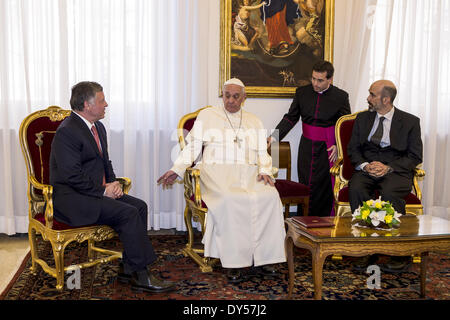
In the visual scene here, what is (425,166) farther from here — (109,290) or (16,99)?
(16,99)

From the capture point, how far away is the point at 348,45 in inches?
220

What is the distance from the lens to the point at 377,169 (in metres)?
4.27

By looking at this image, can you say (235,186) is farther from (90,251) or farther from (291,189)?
(90,251)

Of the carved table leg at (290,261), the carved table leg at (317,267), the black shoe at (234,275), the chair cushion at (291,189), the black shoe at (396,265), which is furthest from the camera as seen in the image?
the chair cushion at (291,189)

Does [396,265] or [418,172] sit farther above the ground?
[418,172]

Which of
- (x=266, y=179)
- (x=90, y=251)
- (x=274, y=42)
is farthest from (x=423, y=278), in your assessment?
(x=274, y=42)

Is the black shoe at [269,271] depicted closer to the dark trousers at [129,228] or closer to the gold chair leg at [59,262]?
the dark trousers at [129,228]

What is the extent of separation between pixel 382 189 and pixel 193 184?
178 centimetres

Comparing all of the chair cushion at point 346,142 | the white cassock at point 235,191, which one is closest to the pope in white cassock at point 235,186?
the white cassock at point 235,191

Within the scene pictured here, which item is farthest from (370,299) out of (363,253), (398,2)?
(398,2)

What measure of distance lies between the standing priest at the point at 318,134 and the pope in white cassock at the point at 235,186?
77cm

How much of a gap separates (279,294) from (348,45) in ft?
11.3

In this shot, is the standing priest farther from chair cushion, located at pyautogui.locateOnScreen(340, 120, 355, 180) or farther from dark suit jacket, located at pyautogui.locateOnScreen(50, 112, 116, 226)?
dark suit jacket, located at pyautogui.locateOnScreen(50, 112, 116, 226)

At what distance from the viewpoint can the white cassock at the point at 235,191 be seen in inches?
151
